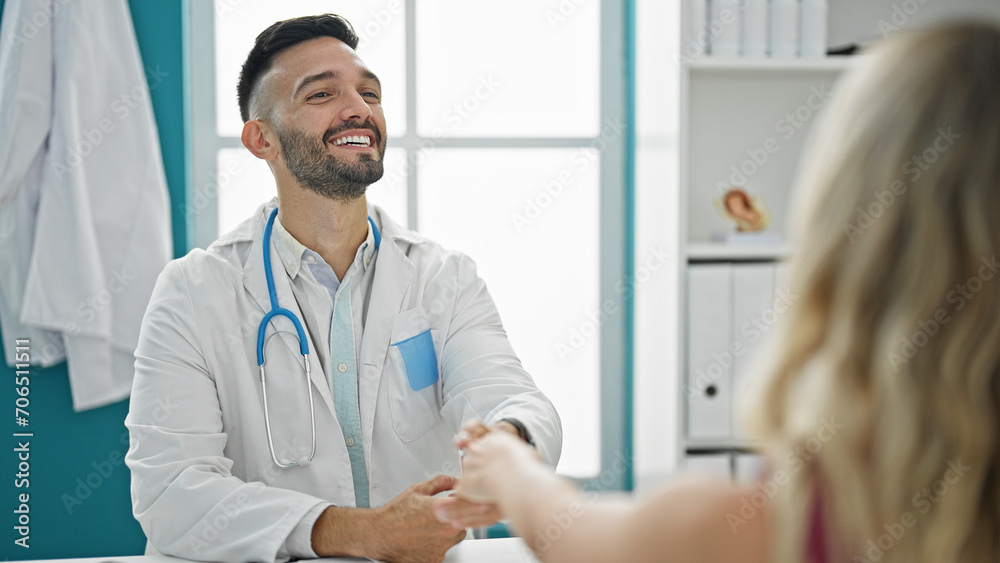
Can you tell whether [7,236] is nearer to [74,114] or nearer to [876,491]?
[74,114]

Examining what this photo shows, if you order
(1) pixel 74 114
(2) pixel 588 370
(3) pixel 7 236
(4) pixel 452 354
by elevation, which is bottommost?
(2) pixel 588 370

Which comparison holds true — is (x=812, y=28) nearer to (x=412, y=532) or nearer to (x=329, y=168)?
(x=329, y=168)

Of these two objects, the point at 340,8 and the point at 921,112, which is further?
the point at 340,8

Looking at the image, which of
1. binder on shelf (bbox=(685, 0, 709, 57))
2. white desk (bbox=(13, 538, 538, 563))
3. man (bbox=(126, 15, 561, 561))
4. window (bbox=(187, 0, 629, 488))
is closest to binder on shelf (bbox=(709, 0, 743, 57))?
binder on shelf (bbox=(685, 0, 709, 57))

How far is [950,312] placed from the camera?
65 centimetres

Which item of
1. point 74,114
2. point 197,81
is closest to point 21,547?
point 74,114

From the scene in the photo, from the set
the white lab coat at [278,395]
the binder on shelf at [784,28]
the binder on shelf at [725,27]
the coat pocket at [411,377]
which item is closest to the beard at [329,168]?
the white lab coat at [278,395]

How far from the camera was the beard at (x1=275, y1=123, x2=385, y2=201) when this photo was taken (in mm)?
1818

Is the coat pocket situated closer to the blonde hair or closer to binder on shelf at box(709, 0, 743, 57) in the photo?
the blonde hair

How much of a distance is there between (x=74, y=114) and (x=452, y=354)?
4.91ft

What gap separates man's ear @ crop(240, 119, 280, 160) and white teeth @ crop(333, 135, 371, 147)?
0.19 metres

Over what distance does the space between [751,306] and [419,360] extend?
112cm

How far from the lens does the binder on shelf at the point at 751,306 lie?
91.5 inches

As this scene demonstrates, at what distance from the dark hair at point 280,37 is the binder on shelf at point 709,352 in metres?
1.21
